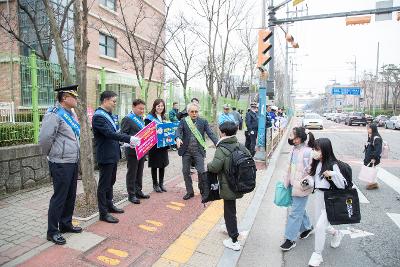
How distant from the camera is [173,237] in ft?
15.2

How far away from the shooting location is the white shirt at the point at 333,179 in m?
3.98

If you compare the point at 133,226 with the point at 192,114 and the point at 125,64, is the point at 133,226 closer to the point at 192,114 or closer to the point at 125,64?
the point at 192,114

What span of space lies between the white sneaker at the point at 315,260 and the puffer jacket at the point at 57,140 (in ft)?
10.2

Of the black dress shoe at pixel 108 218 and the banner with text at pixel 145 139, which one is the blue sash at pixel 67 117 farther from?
the black dress shoe at pixel 108 218

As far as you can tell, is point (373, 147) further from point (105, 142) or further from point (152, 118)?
point (105, 142)

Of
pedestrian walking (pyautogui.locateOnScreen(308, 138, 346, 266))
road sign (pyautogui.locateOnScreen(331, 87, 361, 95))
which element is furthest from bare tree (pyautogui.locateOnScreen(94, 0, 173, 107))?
road sign (pyautogui.locateOnScreen(331, 87, 361, 95))

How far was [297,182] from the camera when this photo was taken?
432 cm

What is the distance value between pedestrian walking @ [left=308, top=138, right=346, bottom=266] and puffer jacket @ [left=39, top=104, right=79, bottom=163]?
300 centimetres

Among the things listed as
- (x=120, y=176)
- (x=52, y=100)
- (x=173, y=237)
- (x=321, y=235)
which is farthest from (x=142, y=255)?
(x=52, y=100)

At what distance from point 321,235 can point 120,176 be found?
530 cm

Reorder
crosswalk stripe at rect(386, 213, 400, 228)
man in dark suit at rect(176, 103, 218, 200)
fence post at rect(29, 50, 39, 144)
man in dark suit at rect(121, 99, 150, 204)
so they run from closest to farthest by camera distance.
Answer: crosswalk stripe at rect(386, 213, 400, 228)
man in dark suit at rect(121, 99, 150, 204)
man in dark suit at rect(176, 103, 218, 200)
fence post at rect(29, 50, 39, 144)

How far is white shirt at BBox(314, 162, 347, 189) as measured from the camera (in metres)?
3.98

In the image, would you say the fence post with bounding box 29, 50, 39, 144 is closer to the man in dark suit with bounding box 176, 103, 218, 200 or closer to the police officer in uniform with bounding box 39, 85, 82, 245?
the man in dark suit with bounding box 176, 103, 218, 200

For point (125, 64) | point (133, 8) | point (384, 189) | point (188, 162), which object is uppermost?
point (133, 8)
